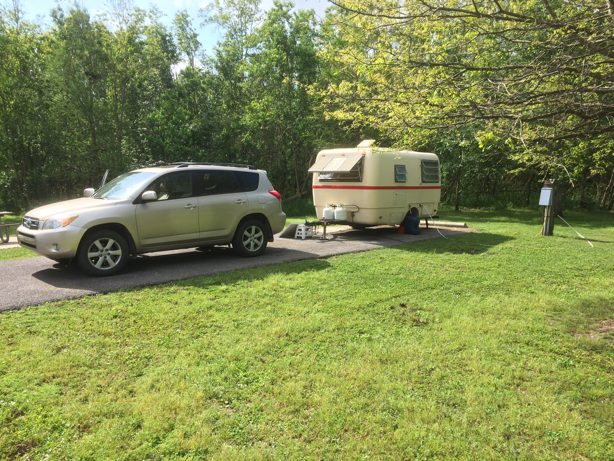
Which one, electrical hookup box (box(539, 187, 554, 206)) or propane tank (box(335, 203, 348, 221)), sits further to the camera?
electrical hookup box (box(539, 187, 554, 206))

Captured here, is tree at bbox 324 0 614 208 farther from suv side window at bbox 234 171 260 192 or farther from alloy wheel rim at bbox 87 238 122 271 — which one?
alloy wheel rim at bbox 87 238 122 271

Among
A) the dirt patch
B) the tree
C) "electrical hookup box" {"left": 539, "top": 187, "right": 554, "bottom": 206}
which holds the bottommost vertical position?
the dirt patch

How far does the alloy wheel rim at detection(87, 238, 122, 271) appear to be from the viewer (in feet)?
21.2

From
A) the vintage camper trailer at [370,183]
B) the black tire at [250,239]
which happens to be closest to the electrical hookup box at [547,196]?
the vintage camper trailer at [370,183]

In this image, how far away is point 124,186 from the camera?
7.38 meters

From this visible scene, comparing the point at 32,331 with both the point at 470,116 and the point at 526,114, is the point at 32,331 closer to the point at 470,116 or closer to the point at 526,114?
the point at 470,116

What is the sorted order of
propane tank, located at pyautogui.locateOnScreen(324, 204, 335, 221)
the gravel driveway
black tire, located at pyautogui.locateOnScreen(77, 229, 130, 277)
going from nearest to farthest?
the gravel driveway → black tire, located at pyautogui.locateOnScreen(77, 229, 130, 277) → propane tank, located at pyautogui.locateOnScreen(324, 204, 335, 221)

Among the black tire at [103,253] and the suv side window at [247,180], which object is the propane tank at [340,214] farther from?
the black tire at [103,253]

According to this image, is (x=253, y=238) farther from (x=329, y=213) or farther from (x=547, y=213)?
(x=547, y=213)

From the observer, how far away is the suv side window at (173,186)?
23.8 feet

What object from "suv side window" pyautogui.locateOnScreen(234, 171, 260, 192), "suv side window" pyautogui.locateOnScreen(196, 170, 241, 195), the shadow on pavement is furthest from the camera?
"suv side window" pyautogui.locateOnScreen(234, 171, 260, 192)

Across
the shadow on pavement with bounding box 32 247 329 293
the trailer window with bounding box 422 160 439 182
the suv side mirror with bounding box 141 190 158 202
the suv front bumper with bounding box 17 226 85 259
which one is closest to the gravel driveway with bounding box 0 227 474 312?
the shadow on pavement with bounding box 32 247 329 293

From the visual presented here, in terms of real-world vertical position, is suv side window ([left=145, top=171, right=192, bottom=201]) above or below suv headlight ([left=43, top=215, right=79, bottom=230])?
above

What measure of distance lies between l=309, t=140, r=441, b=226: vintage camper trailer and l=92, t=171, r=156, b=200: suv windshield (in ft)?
17.1
